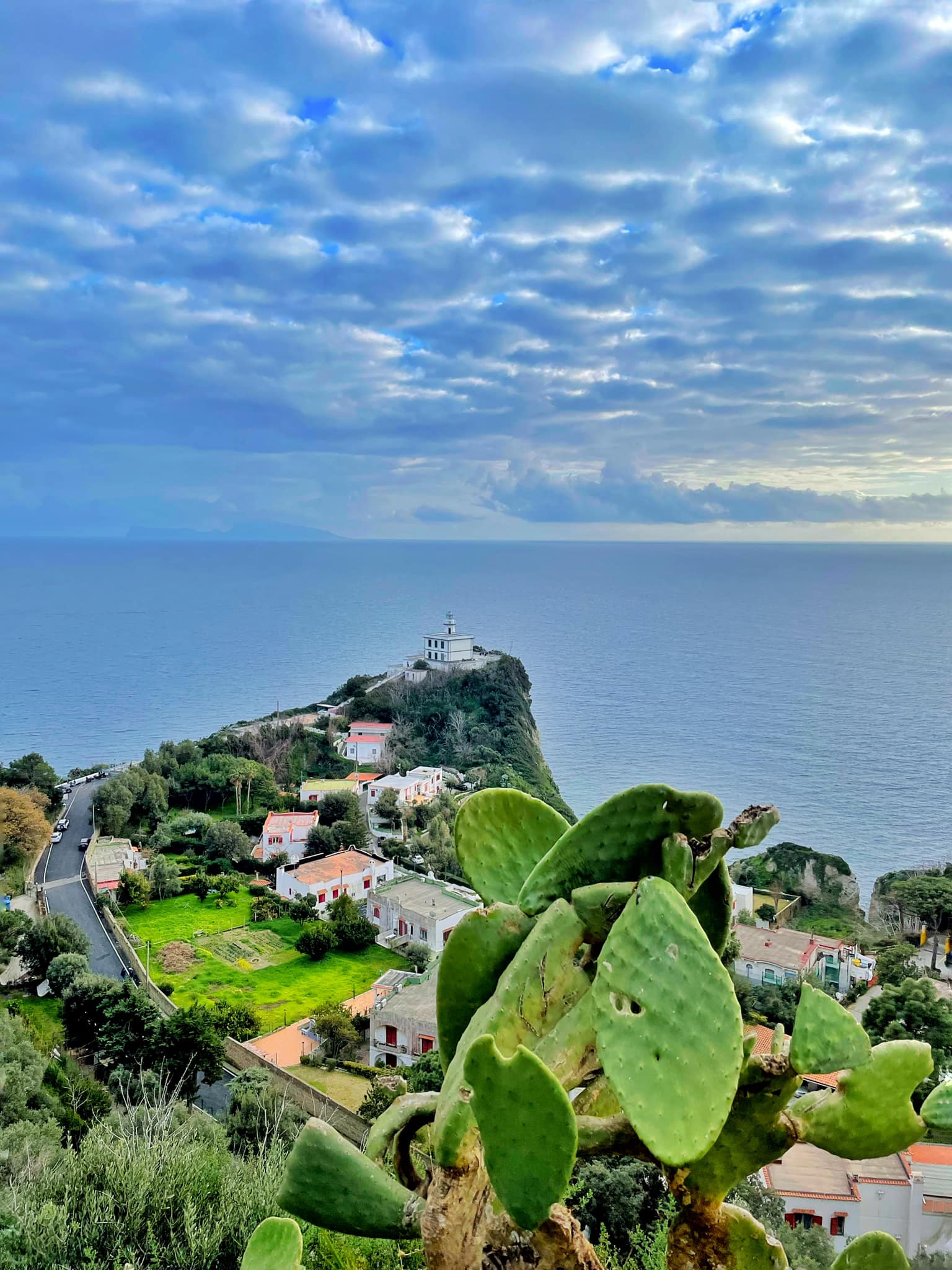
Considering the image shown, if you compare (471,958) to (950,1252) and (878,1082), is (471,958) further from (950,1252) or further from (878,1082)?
(950,1252)

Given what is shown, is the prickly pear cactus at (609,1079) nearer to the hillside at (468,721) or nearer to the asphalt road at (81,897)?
the asphalt road at (81,897)

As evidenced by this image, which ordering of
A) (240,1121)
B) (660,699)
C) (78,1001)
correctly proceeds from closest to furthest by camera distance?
(240,1121) → (78,1001) → (660,699)

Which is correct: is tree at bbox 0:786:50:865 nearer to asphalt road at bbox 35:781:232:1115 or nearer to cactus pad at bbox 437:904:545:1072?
asphalt road at bbox 35:781:232:1115

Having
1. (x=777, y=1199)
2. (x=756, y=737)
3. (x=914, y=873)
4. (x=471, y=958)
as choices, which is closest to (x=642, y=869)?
(x=471, y=958)

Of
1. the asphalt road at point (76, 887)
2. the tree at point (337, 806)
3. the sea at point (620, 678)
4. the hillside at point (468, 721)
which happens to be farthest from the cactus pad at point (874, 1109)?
the hillside at point (468, 721)

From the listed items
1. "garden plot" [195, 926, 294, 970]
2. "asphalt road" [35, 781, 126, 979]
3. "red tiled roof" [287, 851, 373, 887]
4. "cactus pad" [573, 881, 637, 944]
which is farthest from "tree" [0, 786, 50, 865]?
"cactus pad" [573, 881, 637, 944]
